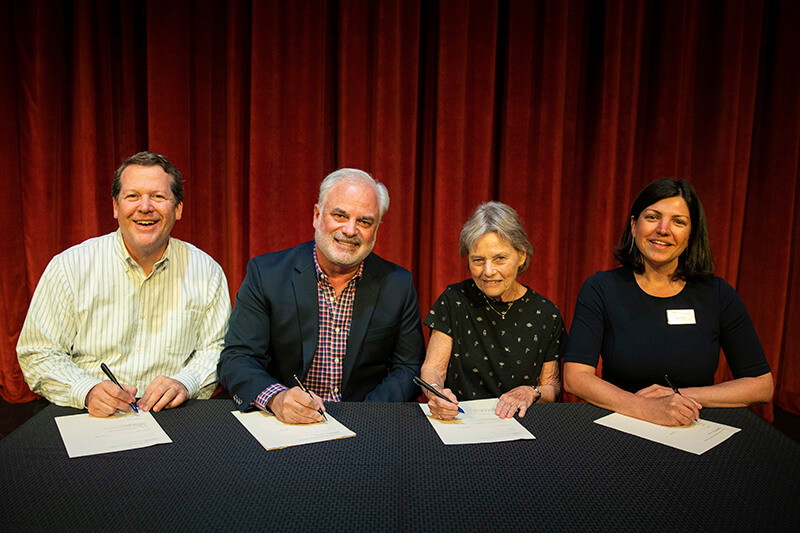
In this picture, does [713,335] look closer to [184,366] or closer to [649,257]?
[649,257]

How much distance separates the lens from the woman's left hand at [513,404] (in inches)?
53.8

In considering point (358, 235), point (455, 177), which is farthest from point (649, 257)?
point (455, 177)

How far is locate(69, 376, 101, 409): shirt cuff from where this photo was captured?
4.44 feet

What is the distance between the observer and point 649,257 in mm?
1794

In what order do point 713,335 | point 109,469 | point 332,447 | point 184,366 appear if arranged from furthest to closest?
point 184,366 < point 713,335 < point 332,447 < point 109,469

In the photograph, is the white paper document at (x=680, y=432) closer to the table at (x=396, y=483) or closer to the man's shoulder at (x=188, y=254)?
the table at (x=396, y=483)

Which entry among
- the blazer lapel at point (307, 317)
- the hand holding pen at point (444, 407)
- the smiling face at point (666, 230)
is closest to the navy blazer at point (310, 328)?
the blazer lapel at point (307, 317)

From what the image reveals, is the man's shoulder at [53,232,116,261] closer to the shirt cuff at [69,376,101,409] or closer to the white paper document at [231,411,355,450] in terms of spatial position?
the shirt cuff at [69,376,101,409]

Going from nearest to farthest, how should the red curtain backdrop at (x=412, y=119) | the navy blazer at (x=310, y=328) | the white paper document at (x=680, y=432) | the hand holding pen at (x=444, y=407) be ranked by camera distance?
the white paper document at (x=680, y=432), the hand holding pen at (x=444, y=407), the navy blazer at (x=310, y=328), the red curtain backdrop at (x=412, y=119)

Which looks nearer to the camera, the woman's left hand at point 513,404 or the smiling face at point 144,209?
the woman's left hand at point 513,404

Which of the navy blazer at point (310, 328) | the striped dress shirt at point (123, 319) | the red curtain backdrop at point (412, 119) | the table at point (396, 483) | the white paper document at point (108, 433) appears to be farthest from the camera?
the red curtain backdrop at point (412, 119)

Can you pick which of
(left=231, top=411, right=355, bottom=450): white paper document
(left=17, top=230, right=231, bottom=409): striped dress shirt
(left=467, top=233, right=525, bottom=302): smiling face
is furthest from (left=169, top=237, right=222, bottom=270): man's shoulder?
(left=467, top=233, right=525, bottom=302): smiling face

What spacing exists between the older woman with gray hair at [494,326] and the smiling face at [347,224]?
405mm

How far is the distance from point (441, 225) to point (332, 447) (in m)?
2.25
